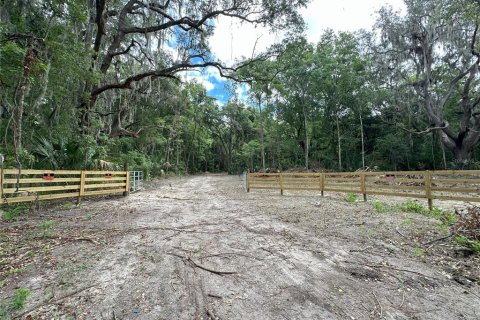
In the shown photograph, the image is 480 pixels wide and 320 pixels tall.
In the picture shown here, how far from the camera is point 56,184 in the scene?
607 cm

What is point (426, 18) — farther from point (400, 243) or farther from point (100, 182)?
point (100, 182)

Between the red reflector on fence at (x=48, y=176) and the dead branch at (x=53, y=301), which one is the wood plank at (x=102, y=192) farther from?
the dead branch at (x=53, y=301)

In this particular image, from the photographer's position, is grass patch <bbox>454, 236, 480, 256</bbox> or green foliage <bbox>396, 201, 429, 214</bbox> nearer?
grass patch <bbox>454, 236, 480, 256</bbox>

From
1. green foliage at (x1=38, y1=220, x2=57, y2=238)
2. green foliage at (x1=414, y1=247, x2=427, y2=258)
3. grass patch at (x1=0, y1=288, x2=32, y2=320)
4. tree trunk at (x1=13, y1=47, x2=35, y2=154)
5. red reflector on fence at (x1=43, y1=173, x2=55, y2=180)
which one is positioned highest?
tree trunk at (x1=13, y1=47, x2=35, y2=154)

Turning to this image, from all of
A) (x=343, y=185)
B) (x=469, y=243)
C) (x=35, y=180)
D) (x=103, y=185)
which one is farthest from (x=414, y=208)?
(x=103, y=185)

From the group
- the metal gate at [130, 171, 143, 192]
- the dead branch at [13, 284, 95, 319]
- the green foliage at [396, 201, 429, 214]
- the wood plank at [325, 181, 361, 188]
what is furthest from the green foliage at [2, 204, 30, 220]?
the green foliage at [396, 201, 429, 214]

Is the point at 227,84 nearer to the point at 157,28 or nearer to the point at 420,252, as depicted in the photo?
the point at 157,28

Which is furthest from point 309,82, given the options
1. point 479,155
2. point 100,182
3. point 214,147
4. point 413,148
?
point 214,147

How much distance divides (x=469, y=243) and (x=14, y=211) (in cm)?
836

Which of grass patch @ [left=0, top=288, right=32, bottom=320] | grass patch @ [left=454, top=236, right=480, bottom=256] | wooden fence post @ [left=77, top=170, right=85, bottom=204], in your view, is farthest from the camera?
wooden fence post @ [left=77, top=170, right=85, bottom=204]

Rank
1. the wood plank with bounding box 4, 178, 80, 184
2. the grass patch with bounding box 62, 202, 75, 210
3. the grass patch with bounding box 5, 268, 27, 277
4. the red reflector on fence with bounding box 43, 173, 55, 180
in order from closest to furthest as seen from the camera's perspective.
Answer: the grass patch with bounding box 5, 268, 27, 277 → the wood plank with bounding box 4, 178, 80, 184 → the red reflector on fence with bounding box 43, 173, 55, 180 → the grass patch with bounding box 62, 202, 75, 210

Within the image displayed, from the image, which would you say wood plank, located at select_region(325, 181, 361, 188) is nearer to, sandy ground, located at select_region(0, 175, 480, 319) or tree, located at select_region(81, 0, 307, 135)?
sandy ground, located at select_region(0, 175, 480, 319)

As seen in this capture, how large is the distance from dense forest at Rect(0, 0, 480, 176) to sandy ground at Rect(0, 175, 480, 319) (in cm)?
255

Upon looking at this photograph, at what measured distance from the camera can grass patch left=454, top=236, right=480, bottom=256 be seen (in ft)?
9.69
